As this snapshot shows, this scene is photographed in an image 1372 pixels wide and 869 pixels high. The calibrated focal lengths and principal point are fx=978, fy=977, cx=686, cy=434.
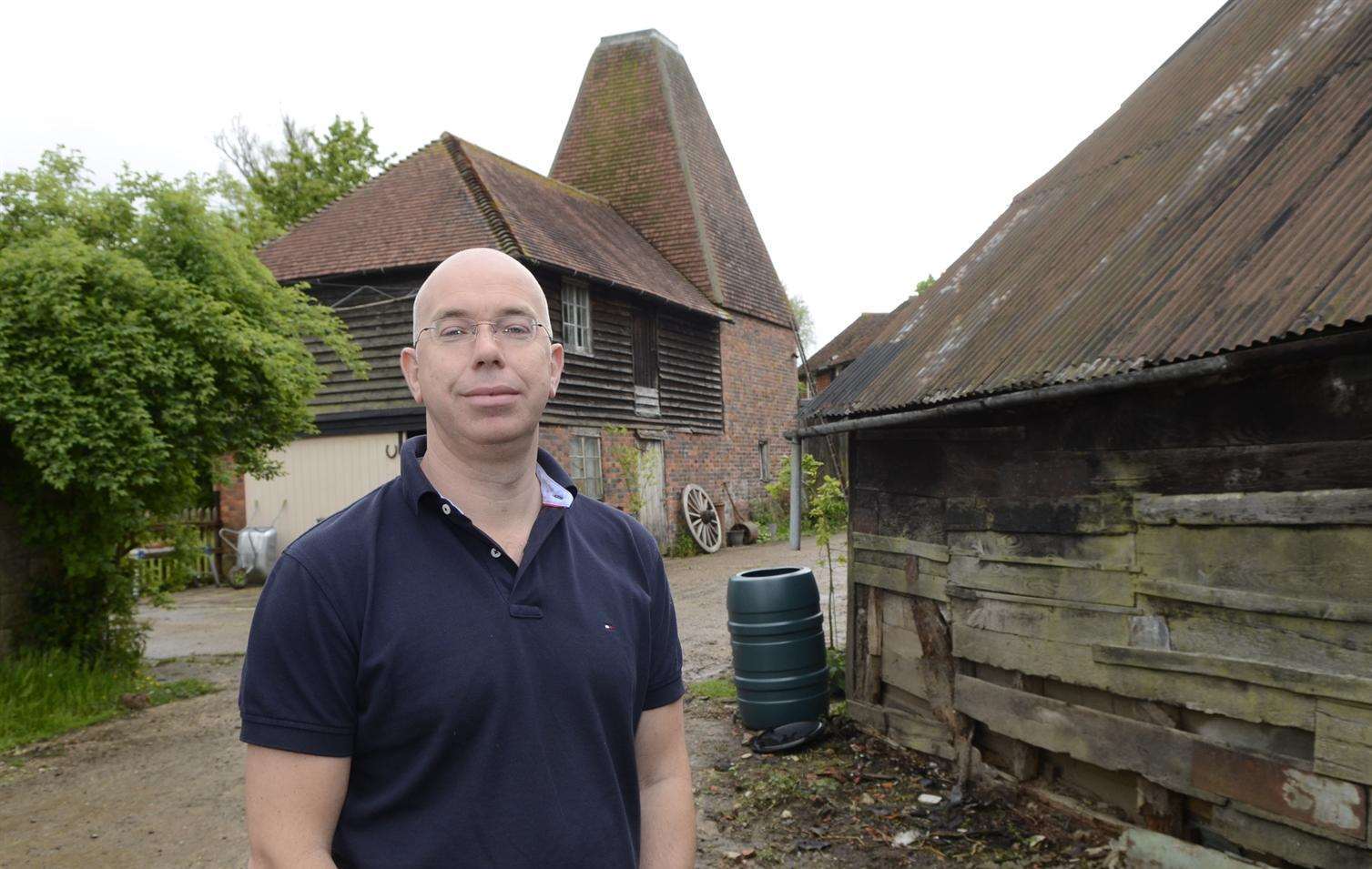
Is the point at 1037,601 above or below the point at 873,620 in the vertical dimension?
above

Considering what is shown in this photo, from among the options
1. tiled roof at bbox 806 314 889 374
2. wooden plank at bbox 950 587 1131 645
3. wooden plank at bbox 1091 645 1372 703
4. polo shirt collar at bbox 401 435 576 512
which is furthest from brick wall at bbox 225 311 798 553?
tiled roof at bbox 806 314 889 374

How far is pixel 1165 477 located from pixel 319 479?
44.5ft

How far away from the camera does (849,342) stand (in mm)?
43500

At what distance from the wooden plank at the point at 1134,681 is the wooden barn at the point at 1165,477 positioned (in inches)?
0.5

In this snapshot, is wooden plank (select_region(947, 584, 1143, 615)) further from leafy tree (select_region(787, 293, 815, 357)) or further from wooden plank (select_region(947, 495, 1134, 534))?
leafy tree (select_region(787, 293, 815, 357))

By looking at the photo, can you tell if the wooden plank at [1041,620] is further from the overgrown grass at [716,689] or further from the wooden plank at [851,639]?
the overgrown grass at [716,689]

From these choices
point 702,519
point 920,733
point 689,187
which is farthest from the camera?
point 689,187

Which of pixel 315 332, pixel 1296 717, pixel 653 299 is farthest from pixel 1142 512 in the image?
pixel 653 299

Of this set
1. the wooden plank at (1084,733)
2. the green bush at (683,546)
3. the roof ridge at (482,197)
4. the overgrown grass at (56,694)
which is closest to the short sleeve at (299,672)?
the wooden plank at (1084,733)

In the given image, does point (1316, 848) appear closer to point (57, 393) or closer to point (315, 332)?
point (57, 393)

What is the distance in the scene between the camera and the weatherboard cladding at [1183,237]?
395 cm

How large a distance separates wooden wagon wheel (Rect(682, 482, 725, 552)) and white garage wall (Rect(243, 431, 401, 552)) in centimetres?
573

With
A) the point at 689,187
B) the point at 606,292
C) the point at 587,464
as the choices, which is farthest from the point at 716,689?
the point at 689,187

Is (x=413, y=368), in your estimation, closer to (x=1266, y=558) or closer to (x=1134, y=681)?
(x=1266, y=558)
